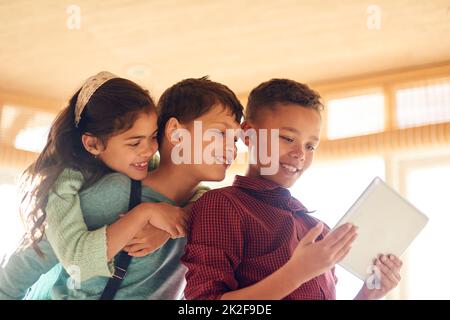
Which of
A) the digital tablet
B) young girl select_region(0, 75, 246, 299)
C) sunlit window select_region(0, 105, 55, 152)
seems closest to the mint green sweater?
young girl select_region(0, 75, 246, 299)

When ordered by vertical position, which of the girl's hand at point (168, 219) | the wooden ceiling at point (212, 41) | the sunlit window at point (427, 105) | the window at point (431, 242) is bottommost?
the window at point (431, 242)

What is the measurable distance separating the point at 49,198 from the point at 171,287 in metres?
0.23

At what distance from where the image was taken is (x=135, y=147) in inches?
35.9

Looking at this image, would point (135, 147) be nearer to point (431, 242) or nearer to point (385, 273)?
point (385, 273)

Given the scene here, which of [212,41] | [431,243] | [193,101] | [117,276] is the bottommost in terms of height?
[431,243]

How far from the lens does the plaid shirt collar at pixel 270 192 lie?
0.91 metres

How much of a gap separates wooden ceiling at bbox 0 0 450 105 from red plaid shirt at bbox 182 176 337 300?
4.29 ft

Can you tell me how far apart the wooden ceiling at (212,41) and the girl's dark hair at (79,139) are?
1146 millimetres

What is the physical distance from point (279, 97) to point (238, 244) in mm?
269

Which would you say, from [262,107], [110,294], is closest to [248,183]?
[262,107]

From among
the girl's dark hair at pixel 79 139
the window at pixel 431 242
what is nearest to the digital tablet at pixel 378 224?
the girl's dark hair at pixel 79 139

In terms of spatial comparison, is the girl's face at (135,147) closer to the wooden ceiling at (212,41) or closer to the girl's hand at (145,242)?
the girl's hand at (145,242)

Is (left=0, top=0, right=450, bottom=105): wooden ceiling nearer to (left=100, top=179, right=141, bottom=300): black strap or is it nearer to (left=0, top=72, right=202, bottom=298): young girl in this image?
(left=0, top=72, right=202, bottom=298): young girl

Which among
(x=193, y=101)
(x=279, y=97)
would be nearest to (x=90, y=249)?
(x=193, y=101)
